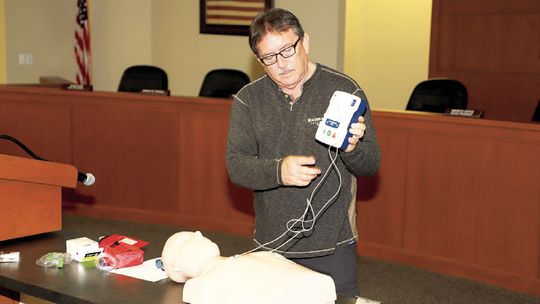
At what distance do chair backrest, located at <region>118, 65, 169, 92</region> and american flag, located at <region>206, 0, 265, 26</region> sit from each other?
1.24 m

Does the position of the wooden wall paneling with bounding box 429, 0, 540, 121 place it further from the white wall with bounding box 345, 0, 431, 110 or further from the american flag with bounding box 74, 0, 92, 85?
the american flag with bounding box 74, 0, 92, 85

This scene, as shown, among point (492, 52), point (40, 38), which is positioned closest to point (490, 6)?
point (492, 52)

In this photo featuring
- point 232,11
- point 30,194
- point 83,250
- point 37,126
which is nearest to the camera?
point 83,250

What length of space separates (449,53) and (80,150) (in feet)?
11.4

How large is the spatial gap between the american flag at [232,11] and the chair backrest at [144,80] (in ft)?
4.06

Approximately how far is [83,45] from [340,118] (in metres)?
6.97

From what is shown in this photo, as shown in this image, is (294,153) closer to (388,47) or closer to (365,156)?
(365,156)

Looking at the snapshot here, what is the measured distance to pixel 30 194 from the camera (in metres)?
2.79

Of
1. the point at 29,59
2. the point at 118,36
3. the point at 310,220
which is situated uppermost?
the point at 118,36

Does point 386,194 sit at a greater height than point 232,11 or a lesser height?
lesser

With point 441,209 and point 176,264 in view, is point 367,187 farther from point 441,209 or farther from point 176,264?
point 176,264

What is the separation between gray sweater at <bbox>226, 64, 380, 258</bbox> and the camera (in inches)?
101

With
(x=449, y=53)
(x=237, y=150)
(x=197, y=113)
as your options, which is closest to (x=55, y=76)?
(x=197, y=113)

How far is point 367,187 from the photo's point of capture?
5.29 m
